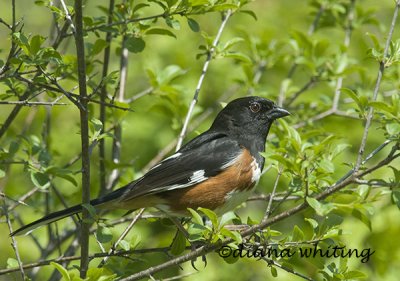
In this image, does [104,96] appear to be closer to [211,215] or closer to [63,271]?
[211,215]

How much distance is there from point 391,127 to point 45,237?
117 inches

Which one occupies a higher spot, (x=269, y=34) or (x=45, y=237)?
(x=269, y=34)

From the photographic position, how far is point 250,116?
3.89 m

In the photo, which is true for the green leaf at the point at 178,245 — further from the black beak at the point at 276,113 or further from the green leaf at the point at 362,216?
the black beak at the point at 276,113

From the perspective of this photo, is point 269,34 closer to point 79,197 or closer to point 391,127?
point 79,197

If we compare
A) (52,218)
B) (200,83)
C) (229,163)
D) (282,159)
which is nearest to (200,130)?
(200,83)

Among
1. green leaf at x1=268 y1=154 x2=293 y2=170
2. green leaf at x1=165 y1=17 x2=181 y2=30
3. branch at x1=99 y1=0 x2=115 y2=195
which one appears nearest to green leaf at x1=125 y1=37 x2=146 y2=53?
branch at x1=99 y1=0 x2=115 y2=195

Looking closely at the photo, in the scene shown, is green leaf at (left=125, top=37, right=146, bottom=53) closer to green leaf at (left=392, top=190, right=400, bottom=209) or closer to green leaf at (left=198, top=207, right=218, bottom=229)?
green leaf at (left=198, top=207, right=218, bottom=229)

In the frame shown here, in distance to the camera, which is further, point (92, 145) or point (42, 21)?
point (42, 21)

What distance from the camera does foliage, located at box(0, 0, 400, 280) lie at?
2.70 meters

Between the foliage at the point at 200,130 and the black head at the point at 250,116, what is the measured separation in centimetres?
11

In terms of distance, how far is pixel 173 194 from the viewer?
11.4 feet

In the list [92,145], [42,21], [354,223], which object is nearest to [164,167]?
[92,145]

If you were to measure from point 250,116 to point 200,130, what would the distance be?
3.41 feet
